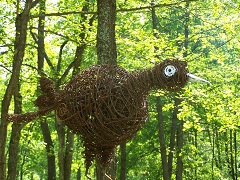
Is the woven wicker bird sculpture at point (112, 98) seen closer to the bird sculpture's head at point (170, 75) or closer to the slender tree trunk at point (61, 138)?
the bird sculpture's head at point (170, 75)

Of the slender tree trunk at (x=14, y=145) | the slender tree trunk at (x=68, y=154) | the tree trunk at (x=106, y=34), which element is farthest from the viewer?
the slender tree trunk at (x=68, y=154)

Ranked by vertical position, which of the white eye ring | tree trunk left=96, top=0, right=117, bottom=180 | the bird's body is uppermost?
tree trunk left=96, top=0, right=117, bottom=180

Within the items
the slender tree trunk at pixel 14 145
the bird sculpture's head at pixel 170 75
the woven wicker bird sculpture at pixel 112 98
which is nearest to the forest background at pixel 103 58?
the slender tree trunk at pixel 14 145

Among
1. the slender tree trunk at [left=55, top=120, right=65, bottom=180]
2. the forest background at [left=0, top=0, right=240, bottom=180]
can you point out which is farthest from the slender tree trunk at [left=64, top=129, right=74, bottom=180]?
the slender tree trunk at [left=55, top=120, right=65, bottom=180]

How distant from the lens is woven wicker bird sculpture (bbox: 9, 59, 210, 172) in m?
3.64

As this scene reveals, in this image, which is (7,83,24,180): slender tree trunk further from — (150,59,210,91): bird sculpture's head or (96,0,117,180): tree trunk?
(150,59,210,91): bird sculpture's head

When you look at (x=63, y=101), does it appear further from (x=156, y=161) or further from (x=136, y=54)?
(x=156, y=161)

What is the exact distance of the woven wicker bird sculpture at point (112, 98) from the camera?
3.64m

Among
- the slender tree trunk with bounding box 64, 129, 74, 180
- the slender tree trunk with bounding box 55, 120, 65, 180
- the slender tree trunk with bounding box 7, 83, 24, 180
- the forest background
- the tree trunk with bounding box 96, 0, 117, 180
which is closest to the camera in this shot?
the tree trunk with bounding box 96, 0, 117, 180

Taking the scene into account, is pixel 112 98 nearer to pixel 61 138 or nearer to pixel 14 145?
pixel 14 145

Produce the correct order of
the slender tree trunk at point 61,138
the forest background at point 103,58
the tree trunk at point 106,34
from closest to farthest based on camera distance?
1. the tree trunk at point 106,34
2. the forest background at point 103,58
3. the slender tree trunk at point 61,138

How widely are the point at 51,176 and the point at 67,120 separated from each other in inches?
338

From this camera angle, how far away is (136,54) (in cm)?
870

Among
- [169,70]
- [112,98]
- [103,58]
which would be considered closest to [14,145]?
[103,58]
